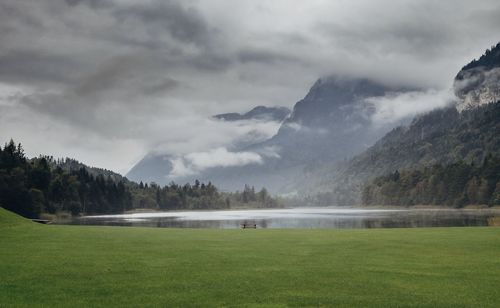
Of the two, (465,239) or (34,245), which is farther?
(465,239)

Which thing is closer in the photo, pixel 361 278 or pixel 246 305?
pixel 246 305

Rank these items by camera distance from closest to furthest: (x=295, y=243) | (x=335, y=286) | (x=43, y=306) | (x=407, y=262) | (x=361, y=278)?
(x=43, y=306), (x=335, y=286), (x=361, y=278), (x=407, y=262), (x=295, y=243)

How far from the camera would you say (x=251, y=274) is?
91.6 ft

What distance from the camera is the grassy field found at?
71.4 feet

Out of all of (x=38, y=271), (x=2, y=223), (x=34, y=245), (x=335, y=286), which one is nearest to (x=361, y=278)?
(x=335, y=286)

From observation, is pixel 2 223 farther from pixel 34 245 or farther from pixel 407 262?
pixel 407 262

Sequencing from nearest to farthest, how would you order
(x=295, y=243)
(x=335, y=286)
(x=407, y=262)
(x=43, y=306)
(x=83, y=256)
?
(x=43, y=306) < (x=335, y=286) < (x=407, y=262) < (x=83, y=256) < (x=295, y=243)

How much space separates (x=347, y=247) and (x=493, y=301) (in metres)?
20.6

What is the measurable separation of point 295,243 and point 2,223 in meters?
39.6

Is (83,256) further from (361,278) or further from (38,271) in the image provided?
(361,278)

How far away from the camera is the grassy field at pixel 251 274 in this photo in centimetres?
2175

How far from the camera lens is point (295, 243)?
151 feet

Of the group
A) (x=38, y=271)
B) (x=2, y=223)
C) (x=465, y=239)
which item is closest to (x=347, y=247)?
(x=465, y=239)

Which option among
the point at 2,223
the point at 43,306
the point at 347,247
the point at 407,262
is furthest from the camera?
the point at 2,223
